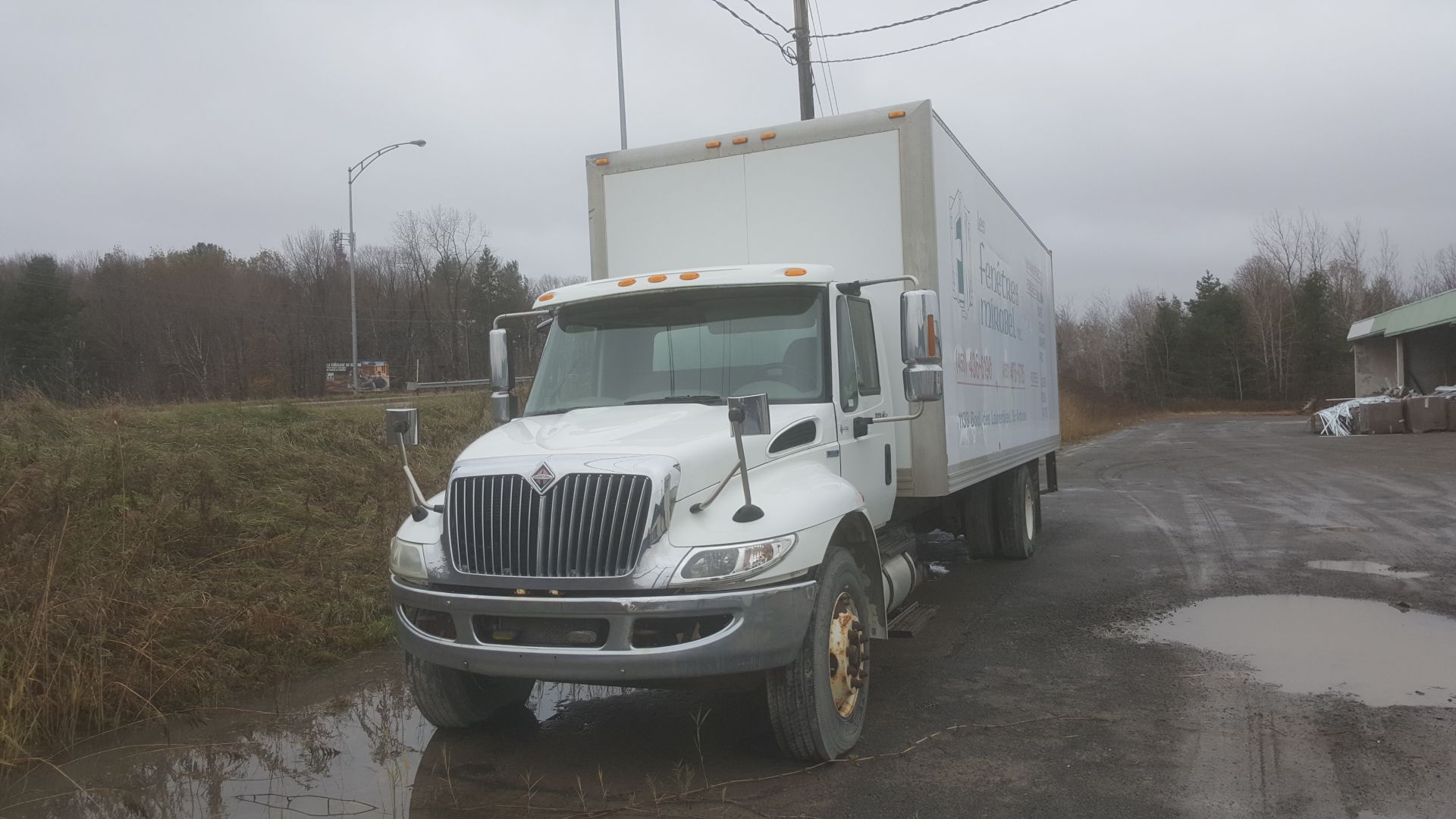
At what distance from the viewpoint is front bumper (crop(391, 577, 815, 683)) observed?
4.18 meters

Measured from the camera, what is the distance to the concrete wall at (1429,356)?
144ft

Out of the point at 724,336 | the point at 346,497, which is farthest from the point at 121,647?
the point at 346,497

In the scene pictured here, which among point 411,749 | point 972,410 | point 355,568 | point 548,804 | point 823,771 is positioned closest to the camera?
point 548,804

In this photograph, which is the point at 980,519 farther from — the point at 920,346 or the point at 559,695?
the point at 559,695

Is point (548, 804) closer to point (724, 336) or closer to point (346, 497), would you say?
point (724, 336)

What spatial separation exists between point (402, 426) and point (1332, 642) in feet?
19.2

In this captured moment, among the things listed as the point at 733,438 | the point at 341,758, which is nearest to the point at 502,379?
the point at 733,438

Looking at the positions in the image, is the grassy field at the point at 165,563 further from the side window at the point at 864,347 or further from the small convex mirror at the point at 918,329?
the small convex mirror at the point at 918,329

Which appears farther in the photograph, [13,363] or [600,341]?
[13,363]

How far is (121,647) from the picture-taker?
5922 millimetres

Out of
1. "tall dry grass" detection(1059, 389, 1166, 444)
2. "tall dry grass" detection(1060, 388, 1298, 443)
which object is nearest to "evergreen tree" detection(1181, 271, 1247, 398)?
"tall dry grass" detection(1060, 388, 1298, 443)

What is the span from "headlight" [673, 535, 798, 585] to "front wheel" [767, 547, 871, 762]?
42 cm

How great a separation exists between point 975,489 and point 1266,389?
74789 mm

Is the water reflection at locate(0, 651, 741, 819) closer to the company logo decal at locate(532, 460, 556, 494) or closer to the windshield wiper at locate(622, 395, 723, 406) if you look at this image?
the company logo decal at locate(532, 460, 556, 494)
